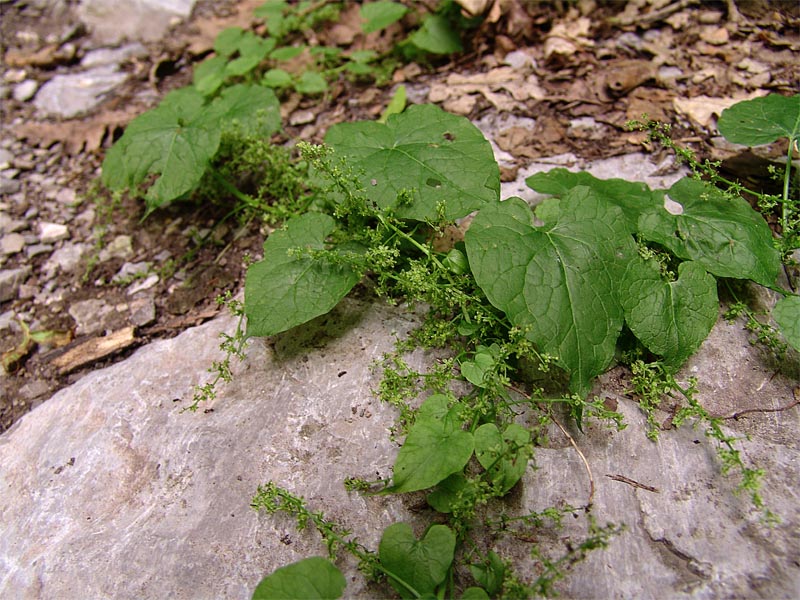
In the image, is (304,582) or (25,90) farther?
(25,90)

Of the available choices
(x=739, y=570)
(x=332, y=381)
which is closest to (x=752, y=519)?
(x=739, y=570)

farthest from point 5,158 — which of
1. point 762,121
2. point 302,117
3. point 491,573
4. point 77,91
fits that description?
point 762,121

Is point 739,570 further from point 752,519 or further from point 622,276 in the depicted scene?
point 622,276

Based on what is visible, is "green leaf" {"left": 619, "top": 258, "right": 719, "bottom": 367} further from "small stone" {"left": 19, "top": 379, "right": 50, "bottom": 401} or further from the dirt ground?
"small stone" {"left": 19, "top": 379, "right": 50, "bottom": 401}

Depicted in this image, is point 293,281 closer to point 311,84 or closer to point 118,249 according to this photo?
point 118,249

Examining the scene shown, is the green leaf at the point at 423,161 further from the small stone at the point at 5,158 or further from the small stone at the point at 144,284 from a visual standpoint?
the small stone at the point at 5,158

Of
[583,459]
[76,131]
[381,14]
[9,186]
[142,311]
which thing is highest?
[381,14]
